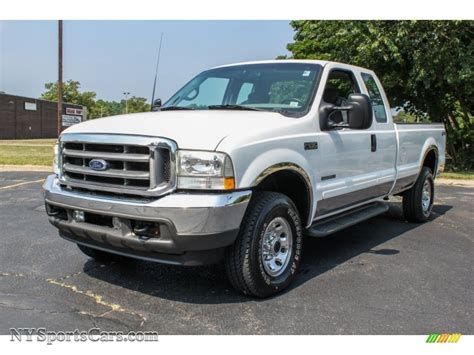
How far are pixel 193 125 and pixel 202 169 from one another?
486mm

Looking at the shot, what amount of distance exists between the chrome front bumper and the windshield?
134cm

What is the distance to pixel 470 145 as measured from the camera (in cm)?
1747

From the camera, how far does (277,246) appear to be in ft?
13.6

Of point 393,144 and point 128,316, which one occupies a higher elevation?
point 393,144

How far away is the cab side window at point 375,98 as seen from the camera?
5922 mm

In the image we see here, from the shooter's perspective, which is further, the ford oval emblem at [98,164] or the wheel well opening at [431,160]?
the wheel well opening at [431,160]

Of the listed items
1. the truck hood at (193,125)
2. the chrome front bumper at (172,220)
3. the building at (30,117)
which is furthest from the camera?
the building at (30,117)

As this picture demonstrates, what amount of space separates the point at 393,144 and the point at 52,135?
63.8m

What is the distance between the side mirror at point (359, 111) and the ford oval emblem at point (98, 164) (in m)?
2.21

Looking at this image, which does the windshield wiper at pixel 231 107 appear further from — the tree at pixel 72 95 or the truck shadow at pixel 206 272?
the tree at pixel 72 95

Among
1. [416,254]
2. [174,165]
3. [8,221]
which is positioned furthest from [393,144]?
[8,221]

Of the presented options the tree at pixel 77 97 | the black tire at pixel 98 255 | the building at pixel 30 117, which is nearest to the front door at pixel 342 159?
the black tire at pixel 98 255

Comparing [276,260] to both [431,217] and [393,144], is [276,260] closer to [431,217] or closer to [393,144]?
[393,144]

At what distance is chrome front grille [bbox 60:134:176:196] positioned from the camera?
139 inches
